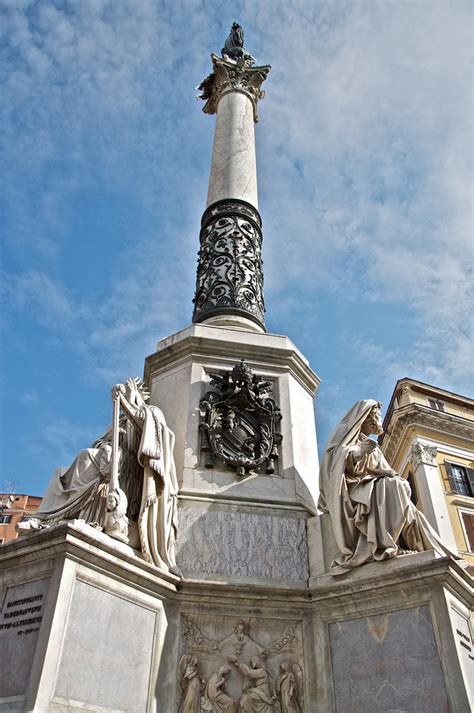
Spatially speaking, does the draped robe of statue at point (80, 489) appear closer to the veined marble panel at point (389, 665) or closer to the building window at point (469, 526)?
the veined marble panel at point (389, 665)

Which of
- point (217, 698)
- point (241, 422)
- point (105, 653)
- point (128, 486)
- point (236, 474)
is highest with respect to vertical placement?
point (241, 422)

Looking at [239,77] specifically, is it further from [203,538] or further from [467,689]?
[467,689]

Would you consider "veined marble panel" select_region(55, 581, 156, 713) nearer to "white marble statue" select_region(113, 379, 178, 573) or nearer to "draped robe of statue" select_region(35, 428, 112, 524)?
"white marble statue" select_region(113, 379, 178, 573)

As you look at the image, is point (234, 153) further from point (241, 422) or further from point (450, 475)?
point (450, 475)

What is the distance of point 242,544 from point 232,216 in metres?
6.60

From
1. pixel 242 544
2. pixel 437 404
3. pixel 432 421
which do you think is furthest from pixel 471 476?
pixel 242 544

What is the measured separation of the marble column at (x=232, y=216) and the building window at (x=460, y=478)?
65.7 feet

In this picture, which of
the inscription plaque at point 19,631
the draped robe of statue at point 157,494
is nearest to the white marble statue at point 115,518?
the draped robe of statue at point 157,494

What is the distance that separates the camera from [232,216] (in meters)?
12.1

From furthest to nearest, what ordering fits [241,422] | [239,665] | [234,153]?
→ [234,153], [241,422], [239,665]

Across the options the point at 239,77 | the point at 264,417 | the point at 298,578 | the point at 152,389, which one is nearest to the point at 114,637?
the point at 298,578

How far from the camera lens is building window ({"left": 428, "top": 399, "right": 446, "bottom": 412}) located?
107ft

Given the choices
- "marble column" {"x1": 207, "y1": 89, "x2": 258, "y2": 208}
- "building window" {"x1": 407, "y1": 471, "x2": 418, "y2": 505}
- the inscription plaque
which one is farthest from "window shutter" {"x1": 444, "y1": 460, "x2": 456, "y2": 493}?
the inscription plaque

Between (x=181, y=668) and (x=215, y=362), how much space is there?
4.19 meters
